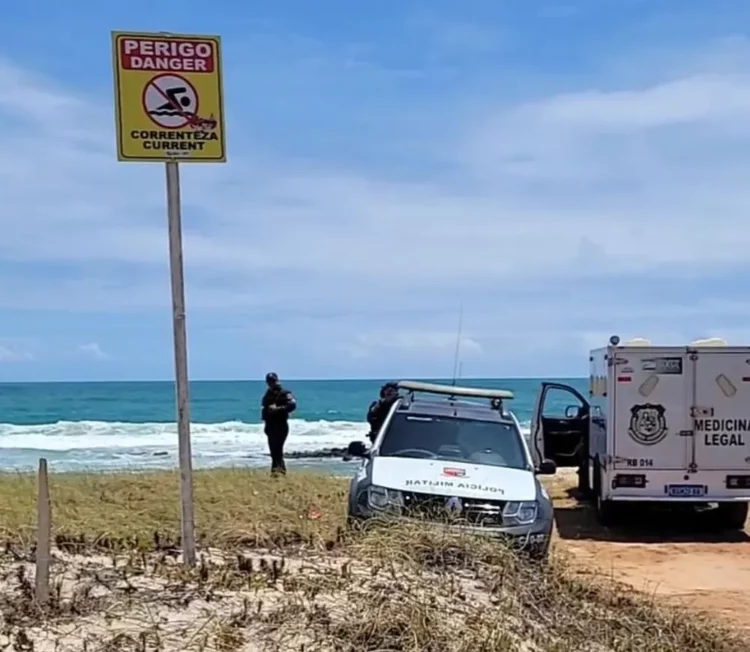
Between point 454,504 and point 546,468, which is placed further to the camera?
point 546,468

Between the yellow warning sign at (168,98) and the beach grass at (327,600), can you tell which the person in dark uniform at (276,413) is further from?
the yellow warning sign at (168,98)

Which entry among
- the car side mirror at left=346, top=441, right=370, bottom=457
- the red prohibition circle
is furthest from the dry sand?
the red prohibition circle

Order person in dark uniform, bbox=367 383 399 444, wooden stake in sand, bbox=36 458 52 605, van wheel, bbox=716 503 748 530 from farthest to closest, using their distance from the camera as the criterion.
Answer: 1. person in dark uniform, bbox=367 383 399 444
2. van wheel, bbox=716 503 748 530
3. wooden stake in sand, bbox=36 458 52 605

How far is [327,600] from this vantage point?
219 inches

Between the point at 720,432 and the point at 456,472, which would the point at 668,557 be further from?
the point at 456,472

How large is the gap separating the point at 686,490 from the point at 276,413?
20.8 ft

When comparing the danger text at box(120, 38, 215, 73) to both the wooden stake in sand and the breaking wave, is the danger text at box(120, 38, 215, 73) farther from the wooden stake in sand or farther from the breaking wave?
the breaking wave

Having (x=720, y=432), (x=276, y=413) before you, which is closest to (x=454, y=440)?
(x=720, y=432)

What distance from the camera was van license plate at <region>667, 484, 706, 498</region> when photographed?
1398 centimetres

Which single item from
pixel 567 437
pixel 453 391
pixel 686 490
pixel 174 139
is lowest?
pixel 686 490

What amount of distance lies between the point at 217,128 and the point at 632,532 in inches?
403

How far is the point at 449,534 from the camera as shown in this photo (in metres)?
7.20


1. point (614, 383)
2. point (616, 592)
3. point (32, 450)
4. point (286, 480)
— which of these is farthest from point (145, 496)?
point (32, 450)

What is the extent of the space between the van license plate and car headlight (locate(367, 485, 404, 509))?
5685mm
